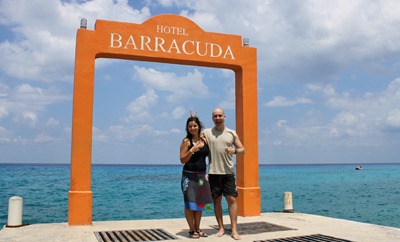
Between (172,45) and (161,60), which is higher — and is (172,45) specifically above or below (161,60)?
above

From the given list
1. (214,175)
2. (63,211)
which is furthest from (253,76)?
(63,211)

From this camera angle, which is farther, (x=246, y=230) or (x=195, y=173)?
(x=246, y=230)

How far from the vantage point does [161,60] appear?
7789 mm

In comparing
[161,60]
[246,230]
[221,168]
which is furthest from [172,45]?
[246,230]

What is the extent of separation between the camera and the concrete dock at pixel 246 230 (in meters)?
5.50

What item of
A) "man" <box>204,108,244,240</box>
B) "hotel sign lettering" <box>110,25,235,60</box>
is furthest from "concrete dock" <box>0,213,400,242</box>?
"hotel sign lettering" <box>110,25,235,60</box>

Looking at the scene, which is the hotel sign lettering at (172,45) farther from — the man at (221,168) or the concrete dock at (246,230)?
the concrete dock at (246,230)

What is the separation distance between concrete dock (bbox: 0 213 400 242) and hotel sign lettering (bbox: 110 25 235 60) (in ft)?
11.2

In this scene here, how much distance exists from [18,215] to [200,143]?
3755 mm

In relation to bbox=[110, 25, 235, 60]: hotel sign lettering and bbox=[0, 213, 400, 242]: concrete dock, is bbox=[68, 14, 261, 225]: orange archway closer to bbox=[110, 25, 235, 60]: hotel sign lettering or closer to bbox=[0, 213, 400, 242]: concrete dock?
bbox=[110, 25, 235, 60]: hotel sign lettering

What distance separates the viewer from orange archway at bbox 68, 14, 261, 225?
23.0 feet

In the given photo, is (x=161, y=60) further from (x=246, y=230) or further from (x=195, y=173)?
(x=246, y=230)

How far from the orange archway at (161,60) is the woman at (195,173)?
2.48m

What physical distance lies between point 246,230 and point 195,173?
1.55 meters
